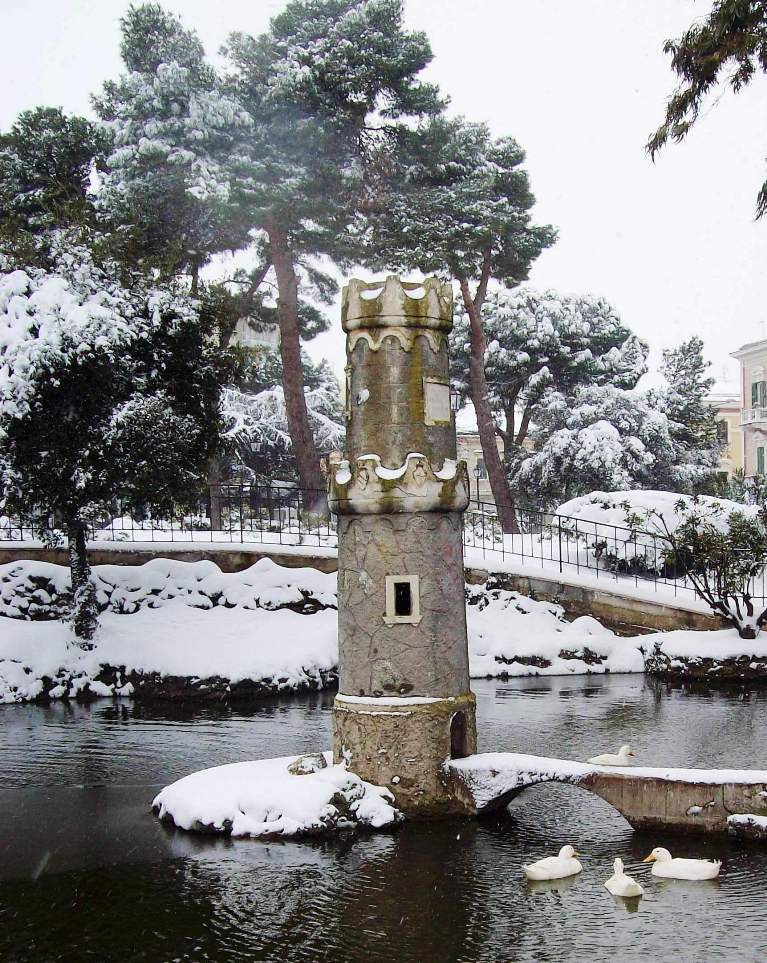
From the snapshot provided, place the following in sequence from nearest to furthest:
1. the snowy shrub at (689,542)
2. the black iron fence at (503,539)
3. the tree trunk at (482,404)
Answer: the snowy shrub at (689,542)
the black iron fence at (503,539)
the tree trunk at (482,404)

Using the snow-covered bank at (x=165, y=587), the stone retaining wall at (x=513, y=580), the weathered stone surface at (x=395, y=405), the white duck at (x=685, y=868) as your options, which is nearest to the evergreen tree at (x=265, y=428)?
the stone retaining wall at (x=513, y=580)

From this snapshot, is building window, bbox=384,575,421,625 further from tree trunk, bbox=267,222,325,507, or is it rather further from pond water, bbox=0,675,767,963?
tree trunk, bbox=267,222,325,507

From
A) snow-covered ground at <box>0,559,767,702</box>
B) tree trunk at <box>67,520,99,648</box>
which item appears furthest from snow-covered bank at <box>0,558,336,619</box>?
tree trunk at <box>67,520,99,648</box>

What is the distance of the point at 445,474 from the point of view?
11.2 meters

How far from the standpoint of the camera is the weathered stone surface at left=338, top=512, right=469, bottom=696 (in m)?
11.1

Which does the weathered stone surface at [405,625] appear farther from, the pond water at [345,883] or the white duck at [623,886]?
the white duck at [623,886]

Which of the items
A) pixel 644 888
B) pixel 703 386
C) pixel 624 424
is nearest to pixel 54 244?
pixel 644 888

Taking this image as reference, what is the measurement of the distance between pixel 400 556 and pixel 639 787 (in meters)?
3.01

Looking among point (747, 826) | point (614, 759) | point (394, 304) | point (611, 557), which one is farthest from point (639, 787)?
point (611, 557)

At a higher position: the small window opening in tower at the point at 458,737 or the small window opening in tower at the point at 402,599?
the small window opening in tower at the point at 402,599

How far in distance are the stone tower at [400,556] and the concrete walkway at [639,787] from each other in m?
Answer: 0.30

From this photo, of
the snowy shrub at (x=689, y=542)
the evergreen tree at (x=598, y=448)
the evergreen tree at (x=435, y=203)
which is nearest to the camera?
the snowy shrub at (x=689, y=542)

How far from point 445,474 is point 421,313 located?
1580 mm

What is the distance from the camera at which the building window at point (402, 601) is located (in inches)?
438
